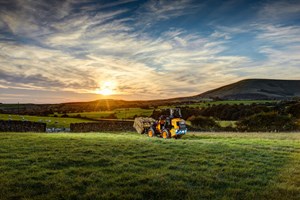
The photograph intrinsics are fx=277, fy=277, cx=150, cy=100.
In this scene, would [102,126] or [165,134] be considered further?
[102,126]

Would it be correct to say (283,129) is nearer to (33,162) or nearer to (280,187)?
(280,187)

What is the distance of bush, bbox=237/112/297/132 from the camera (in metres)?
35.7

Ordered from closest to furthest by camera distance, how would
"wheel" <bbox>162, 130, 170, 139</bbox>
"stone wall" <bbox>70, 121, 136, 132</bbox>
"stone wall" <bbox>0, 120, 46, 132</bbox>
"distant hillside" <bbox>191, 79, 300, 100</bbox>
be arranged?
"wheel" <bbox>162, 130, 170, 139</bbox> < "stone wall" <bbox>0, 120, 46, 132</bbox> < "stone wall" <bbox>70, 121, 136, 132</bbox> < "distant hillside" <bbox>191, 79, 300, 100</bbox>

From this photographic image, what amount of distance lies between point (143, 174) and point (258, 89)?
101222 mm

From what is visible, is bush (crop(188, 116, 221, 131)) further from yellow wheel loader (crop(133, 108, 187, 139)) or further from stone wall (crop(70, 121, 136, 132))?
yellow wheel loader (crop(133, 108, 187, 139))

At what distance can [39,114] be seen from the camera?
45969 millimetres

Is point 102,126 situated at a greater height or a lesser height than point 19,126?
lesser

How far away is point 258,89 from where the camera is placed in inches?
4008

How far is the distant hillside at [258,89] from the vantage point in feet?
310

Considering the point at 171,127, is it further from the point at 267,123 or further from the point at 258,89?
the point at 258,89

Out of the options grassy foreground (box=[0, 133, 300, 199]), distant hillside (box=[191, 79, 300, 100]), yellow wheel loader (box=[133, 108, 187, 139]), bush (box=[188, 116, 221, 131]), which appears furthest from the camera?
distant hillside (box=[191, 79, 300, 100])

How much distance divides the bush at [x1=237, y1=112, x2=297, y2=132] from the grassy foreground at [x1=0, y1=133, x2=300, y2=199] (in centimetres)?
2413

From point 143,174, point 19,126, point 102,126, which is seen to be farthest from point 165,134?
point 19,126

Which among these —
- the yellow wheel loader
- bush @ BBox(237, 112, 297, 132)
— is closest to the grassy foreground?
the yellow wheel loader
